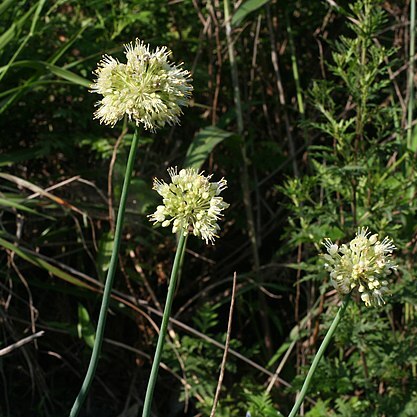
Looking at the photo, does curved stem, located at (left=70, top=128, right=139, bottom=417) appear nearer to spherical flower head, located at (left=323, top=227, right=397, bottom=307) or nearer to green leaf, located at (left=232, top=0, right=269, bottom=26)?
spherical flower head, located at (left=323, top=227, right=397, bottom=307)

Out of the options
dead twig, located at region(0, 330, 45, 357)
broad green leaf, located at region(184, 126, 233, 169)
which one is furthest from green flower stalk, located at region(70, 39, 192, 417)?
broad green leaf, located at region(184, 126, 233, 169)

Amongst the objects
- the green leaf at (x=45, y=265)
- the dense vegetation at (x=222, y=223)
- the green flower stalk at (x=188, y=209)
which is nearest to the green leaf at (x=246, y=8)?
the dense vegetation at (x=222, y=223)

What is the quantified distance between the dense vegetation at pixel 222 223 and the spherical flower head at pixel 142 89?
0.99 m

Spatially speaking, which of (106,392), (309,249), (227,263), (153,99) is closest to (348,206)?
(309,249)

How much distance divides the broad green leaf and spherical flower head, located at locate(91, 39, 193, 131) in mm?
1231

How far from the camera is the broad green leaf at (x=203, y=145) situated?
2.62 meters

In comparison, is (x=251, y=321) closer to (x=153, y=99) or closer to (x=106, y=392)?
(x=106, y=392)

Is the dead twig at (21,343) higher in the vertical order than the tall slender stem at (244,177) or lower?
lower

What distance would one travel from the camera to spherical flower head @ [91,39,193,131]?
4.32 ft

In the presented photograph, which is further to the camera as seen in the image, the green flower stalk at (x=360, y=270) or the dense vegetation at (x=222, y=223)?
the dense vegetation at (x=222, y=223)

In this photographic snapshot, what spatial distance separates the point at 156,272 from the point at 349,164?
1034mm

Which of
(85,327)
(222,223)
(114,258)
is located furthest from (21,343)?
(222,223)

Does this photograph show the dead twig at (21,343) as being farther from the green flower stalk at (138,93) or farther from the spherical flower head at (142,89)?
the spherical flower head at (142,89)

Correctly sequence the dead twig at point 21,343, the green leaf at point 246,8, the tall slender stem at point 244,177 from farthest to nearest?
the tall slender stem at point 244,177
the green leaf at point 246,8
the dead twig at point 21,343
